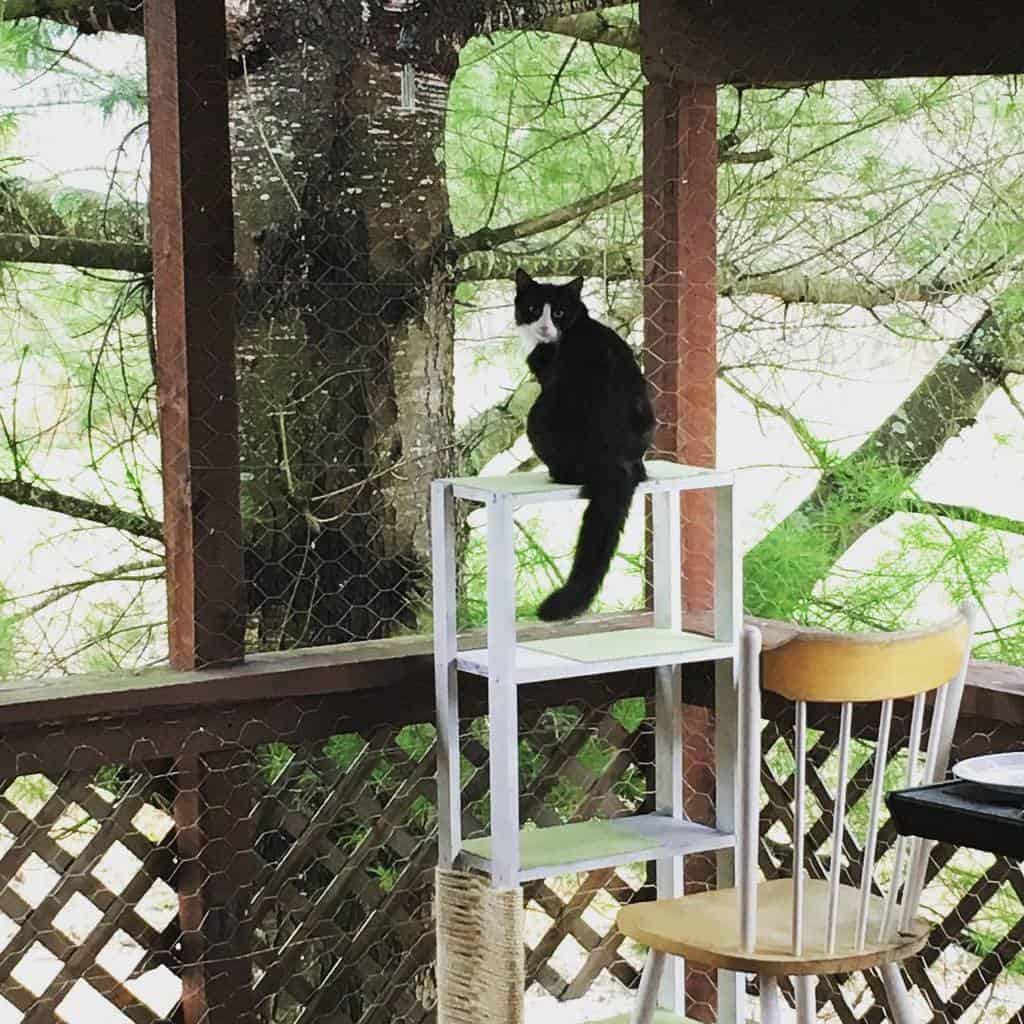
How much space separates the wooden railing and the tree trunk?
322mm

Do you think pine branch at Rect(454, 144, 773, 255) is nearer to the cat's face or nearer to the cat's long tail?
the cat's face

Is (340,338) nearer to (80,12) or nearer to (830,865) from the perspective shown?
(80,12)

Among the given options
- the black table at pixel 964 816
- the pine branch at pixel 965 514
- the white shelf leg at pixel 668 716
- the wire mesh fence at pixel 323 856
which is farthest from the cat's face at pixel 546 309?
the pine branch at pixel 965 514

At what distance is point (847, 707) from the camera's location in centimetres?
203

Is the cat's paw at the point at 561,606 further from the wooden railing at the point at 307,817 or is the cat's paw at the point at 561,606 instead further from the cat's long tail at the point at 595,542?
the wooden railing at the point at 307,817

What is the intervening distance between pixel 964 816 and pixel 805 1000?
2.03 feet

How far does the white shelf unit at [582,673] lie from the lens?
2.34 meters

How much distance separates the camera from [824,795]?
2.83m

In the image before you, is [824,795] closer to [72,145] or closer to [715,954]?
[715,954]

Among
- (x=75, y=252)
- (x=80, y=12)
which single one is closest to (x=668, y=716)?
(x=75, y=252)

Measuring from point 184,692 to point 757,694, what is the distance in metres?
0.86

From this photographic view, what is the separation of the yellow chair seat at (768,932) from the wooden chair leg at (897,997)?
49 millimetres

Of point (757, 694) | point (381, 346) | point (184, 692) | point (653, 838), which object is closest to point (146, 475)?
point (381, 346)

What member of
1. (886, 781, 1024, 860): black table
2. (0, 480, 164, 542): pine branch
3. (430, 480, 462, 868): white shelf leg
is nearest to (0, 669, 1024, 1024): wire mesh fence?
(430, 480, 462, 868): white shelf leg
